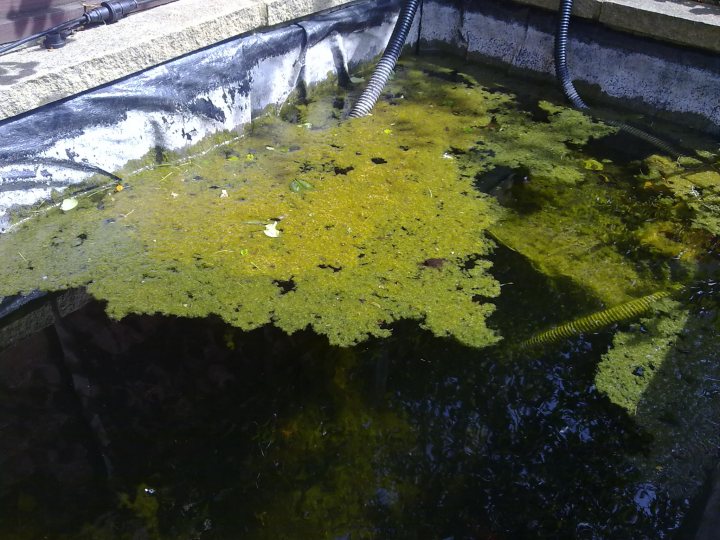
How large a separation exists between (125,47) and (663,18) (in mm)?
2939

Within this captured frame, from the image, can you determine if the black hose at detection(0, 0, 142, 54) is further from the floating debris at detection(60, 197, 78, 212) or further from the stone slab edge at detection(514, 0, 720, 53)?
the stone slab edge at detection(514, 0, 720, 53)

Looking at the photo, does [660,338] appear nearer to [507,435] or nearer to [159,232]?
[507,435]

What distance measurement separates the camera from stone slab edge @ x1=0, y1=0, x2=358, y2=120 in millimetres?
2736

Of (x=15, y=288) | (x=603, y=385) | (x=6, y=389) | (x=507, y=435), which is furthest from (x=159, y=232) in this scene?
(x=603, y=385)

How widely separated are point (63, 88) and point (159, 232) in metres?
0.75

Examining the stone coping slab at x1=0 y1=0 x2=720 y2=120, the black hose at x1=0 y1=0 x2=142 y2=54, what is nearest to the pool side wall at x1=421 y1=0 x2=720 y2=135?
the stone coping slab at x1=0 y1=0 x2=720 y2=120

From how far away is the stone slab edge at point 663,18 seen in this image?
360cm

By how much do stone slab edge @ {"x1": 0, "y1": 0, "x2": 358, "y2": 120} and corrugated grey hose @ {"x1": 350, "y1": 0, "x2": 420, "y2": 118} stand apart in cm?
60

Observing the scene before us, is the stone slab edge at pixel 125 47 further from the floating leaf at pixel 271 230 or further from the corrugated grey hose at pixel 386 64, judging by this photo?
the floating leaf at pixel 271 230

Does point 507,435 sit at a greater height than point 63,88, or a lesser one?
lesser

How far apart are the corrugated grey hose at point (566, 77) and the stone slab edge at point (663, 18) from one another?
12 cm

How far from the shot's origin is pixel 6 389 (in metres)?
2.21

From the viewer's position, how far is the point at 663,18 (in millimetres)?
3674

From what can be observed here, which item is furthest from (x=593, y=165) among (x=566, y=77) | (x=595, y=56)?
(x=595, y=56)
